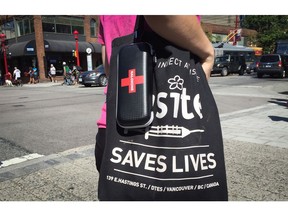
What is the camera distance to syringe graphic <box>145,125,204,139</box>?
110cm

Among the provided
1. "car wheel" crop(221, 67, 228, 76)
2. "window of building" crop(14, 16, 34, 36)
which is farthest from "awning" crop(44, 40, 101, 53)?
"car wheel" crop(221, 67, 228, 76)

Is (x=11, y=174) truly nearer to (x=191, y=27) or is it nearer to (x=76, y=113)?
(x=191, y=27)

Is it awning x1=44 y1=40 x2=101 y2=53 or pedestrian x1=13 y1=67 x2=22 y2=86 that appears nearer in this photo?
pedestrian x1=13 y1=67 x2=22 y2=86

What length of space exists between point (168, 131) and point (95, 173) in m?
2.41

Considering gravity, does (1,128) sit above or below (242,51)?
below

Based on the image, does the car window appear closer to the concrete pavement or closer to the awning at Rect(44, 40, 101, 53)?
the concrete pavement

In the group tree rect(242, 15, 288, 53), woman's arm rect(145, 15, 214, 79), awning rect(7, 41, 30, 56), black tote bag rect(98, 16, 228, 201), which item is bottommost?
black tote bag rect(98, 16, 228, 201)

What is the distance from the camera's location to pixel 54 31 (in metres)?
27.6

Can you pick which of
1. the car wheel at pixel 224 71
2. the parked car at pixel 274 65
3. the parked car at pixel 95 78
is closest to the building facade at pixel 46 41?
the parked car at pixel 95 78

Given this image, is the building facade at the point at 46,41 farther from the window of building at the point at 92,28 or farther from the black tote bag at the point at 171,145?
the black tote bag at the point at 171,145

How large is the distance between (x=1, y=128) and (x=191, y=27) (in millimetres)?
5912

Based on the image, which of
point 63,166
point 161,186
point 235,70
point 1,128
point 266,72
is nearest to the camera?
point 161,186
